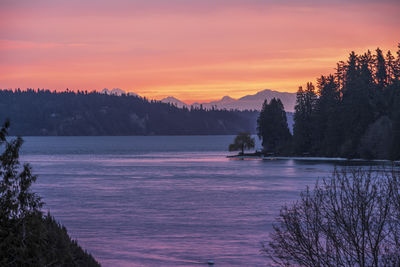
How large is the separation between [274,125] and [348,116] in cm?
2519

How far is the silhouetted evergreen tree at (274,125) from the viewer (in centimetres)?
14400

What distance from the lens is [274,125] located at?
472 ft

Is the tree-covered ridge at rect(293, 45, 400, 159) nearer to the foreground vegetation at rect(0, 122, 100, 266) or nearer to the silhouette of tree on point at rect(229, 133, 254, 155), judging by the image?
the silhouette of tree on point at rect(229, 133, 254, 155)

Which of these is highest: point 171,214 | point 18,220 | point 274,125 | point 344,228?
point 274,125

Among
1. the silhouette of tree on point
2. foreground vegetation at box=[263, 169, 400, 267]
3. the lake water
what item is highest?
the silhouette of tree on point

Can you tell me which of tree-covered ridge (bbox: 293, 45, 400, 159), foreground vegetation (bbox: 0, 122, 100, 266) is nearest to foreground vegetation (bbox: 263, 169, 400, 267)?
foreground vegetation (bbox: 0, 122, 100, 266)

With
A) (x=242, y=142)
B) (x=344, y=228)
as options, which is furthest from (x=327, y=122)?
(x=344, y=228)

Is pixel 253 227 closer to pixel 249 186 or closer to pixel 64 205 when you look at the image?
pixel 64 205

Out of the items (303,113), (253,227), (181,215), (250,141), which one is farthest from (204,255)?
(250,141)

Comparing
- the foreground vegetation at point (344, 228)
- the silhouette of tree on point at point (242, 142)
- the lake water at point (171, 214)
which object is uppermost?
the silhouette of tree on point at point (242, 142)

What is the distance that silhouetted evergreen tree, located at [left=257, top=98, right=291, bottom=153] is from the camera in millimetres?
144000

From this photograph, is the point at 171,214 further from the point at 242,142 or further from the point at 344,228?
the point at 242,142

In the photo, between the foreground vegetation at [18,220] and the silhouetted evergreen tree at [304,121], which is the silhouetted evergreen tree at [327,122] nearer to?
the silhouetted evergreen tree at [304,121]

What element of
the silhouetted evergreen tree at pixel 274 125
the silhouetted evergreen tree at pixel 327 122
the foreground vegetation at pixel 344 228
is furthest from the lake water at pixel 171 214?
the silhouetted evergreen tree at pixel 274 125
